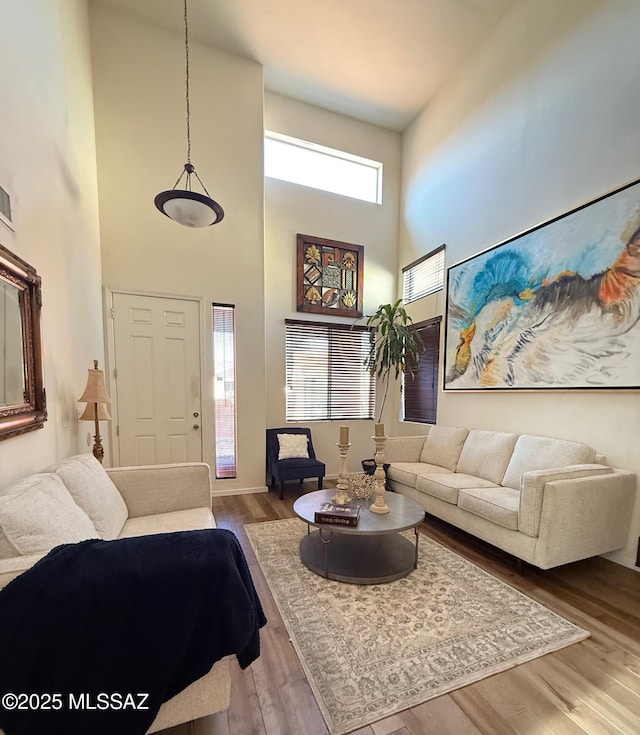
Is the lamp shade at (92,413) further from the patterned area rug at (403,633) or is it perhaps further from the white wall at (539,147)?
the white wall at (539,147)

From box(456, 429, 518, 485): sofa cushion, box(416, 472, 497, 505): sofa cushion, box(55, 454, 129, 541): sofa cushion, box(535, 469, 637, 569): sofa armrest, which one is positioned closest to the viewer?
box(55, 454, 129, 541): sofa cushion

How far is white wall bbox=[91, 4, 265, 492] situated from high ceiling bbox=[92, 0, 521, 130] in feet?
0.75

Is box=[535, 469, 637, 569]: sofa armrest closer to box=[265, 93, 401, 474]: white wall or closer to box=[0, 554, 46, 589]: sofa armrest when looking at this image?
box=[0, 554, 46, 589]: sofa armrest

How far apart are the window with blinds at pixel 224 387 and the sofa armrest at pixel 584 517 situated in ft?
10.2

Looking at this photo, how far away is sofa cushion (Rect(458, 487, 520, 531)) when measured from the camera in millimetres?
2369

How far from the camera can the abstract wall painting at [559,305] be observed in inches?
97.3

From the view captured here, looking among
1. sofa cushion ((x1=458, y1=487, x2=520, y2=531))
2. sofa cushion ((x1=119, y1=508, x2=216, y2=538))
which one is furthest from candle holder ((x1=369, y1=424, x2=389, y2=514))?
sofa cushion ((x1=119, y1=508, x2=216, y2=538))

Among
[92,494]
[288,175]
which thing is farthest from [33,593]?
[288,175]

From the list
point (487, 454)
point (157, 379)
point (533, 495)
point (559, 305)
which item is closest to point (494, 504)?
point (533, 495)

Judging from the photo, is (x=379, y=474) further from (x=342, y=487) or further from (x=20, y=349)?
(x=20, y=349)

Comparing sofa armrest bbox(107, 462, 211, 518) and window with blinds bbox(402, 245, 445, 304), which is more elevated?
window with blinds bbox(402, 245, 445, 304)

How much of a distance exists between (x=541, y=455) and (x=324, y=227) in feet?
12.5

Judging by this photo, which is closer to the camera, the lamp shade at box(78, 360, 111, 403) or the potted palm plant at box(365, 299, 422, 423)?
the lamp shade at box(78, 360, 111, 403)

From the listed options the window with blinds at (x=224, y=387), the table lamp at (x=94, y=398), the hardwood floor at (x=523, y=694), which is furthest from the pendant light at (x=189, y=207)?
the hardwood floor at (x=523, y=694)
